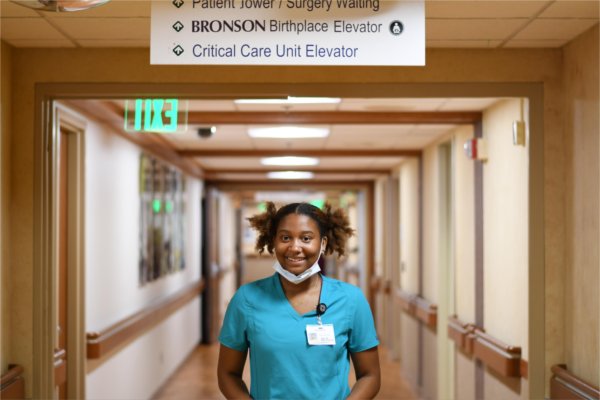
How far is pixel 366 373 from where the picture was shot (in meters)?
3.21

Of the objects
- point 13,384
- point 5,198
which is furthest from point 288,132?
point 13,384

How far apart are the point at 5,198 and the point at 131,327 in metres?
3.02

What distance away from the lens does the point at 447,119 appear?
6.59 meters

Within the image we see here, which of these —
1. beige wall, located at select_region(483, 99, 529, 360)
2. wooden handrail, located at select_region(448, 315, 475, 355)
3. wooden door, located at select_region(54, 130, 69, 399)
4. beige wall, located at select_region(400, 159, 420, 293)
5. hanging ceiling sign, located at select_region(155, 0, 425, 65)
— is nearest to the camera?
hanging ceiling sign, located at select_region(155, 0, 425, 65)

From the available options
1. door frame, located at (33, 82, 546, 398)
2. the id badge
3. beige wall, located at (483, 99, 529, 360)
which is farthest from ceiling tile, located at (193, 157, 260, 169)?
the id badge

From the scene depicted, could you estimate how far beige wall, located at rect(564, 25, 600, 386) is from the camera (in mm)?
4219

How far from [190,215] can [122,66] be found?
24.5 feet

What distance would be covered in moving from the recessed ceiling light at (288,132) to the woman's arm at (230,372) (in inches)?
189

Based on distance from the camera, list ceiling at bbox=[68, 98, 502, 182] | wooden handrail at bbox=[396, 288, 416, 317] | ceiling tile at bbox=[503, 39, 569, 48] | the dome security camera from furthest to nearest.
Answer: wooden handrail at bbox=[396, 288, 416, 317] → the dome security camera → ceiling at bbox=[68, 98, 502, 182] → ceiling tile at bbox=[503, 39, 569, 48]

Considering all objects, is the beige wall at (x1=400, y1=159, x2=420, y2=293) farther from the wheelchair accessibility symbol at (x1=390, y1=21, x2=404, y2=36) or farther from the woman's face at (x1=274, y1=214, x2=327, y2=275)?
the woman's face at (x1=274, y1=214, x2=327, y2=275)

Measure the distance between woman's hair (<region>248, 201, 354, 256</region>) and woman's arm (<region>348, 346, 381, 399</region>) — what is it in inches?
17.9

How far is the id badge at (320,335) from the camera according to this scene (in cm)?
300

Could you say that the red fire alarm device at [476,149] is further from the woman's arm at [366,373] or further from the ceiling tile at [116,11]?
the woman's arm at [366,373]

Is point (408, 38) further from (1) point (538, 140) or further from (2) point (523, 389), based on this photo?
(2) point (523, 389)
